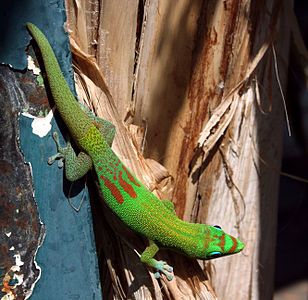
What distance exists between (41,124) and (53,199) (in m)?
0.21

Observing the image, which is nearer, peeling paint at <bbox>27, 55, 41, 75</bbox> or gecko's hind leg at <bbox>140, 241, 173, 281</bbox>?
peeling paint at <bbox>27, 55, 41, 75</bbox>

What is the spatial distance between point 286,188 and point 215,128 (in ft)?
9.37

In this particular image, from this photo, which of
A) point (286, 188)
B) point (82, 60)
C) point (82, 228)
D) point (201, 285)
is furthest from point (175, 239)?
point (286, 188)

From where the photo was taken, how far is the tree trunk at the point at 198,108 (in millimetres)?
1923

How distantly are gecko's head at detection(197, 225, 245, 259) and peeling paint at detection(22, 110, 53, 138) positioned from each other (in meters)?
0.62

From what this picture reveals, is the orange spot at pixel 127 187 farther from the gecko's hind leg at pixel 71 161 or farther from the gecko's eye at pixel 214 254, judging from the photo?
the gecko's eye at pixel 214 254

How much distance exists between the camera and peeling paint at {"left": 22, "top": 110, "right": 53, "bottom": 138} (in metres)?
1.70

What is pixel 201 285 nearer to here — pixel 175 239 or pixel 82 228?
pixel 175 239

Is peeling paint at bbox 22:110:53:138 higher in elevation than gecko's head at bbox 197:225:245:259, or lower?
higher

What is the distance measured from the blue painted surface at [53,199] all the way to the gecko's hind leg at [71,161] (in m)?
0.02

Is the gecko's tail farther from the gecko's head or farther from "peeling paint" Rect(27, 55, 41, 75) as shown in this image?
the gecko's head

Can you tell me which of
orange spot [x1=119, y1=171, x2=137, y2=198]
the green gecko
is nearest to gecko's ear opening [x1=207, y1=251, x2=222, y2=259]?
the green gecko

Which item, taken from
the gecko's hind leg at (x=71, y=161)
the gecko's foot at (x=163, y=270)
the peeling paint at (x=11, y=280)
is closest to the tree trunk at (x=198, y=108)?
the gecko's foot at (x=163, y=270)

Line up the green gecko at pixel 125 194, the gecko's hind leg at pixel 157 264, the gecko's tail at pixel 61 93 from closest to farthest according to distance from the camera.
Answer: the gecko's tail at pixel 61 93
the green gecko at pixel 125 194
the gecko's hind leg at pixel 157 264
